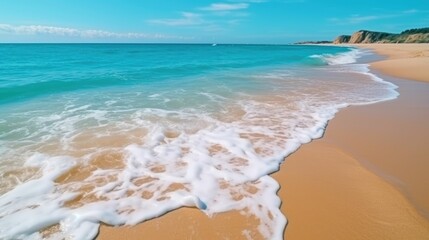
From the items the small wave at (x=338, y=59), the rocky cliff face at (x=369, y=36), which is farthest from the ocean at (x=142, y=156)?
the rocky cliff face at (x=369, y=36)

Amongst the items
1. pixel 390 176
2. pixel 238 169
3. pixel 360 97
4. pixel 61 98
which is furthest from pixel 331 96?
pixel 61 98

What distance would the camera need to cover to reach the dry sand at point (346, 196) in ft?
9.64

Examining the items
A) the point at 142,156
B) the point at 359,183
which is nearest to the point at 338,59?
the point at 359,183

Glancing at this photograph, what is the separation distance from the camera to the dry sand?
9.64 feet

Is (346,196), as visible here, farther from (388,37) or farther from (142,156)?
(388,37)

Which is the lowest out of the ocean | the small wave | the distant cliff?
the small wave

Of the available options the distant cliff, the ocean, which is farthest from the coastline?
the distant cliff

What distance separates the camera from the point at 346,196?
3.58m

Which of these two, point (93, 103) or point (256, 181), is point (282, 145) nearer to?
point (256, 181)

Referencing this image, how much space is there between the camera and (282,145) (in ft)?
17.8

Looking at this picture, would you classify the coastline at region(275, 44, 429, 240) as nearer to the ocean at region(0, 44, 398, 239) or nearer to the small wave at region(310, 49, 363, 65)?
the ocean at region(0, 44, 398, 239)

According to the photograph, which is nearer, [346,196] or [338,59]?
[346,196]

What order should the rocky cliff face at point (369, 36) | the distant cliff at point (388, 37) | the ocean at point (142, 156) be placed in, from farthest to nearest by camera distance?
the rocky cliff face at point (369, 36), the distant cliff at point (388, 37), the ocean at point (142, 156)

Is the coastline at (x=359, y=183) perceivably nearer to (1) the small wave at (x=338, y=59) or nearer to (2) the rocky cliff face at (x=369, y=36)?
(1) the small wave at (x=338, y=59)
